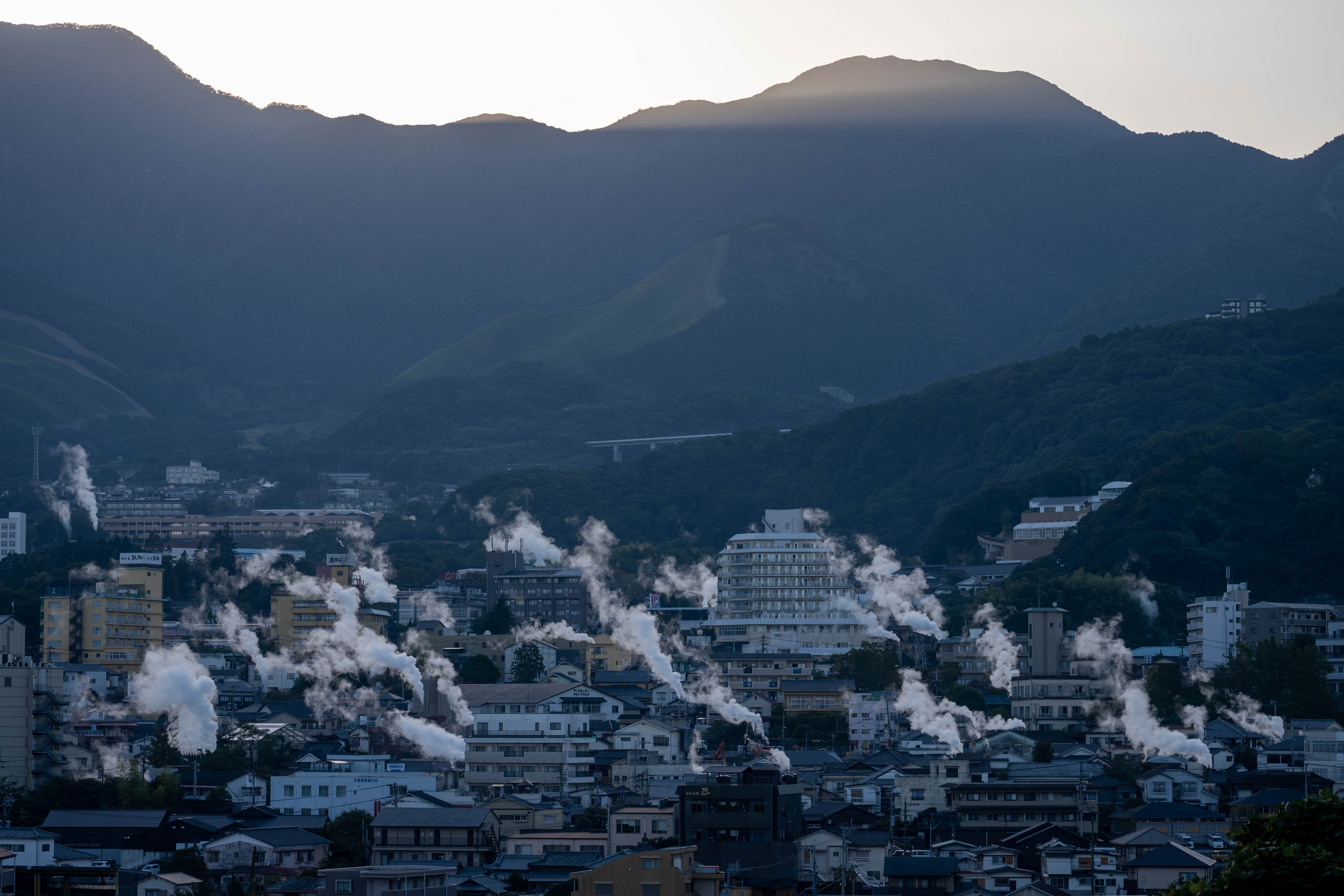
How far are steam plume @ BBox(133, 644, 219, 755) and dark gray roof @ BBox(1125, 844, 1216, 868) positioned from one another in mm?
25503

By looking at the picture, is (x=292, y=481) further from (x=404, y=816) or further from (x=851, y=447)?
(x=404, y=816)

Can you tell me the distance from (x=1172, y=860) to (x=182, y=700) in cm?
3235

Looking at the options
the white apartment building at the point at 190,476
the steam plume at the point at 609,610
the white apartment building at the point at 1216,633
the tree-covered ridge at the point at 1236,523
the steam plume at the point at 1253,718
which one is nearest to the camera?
the steam plume at the point at 1253,718

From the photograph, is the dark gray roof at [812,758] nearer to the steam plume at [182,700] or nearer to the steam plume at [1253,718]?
the steam plume at [1253,718]

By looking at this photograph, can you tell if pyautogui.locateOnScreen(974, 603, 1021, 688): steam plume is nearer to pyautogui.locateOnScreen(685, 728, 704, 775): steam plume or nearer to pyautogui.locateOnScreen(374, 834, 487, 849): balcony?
pyautogui.locateOnScreen(685, 728, 704, 775): steam plume

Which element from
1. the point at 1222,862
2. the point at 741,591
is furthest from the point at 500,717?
the point at 741,591

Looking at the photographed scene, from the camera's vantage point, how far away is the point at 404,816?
127 ft

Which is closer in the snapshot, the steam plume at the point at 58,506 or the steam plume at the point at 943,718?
the steam plume at the point at 943,718

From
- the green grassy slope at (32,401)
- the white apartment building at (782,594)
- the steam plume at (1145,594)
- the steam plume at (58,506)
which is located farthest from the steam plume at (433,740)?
the green grassy slope at (32,401)

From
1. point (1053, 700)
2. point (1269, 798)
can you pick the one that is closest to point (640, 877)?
point (1269, 798)

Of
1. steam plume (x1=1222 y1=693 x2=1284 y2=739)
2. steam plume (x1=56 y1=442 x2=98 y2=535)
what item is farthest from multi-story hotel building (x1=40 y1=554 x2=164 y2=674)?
steam plume (x1=56 y1=442 x2=98 y2=535)

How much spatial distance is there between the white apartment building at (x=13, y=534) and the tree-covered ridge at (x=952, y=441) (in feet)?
86.9

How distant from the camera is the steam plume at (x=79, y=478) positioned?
5340 inches

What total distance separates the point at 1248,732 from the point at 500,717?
19088 millimetres
